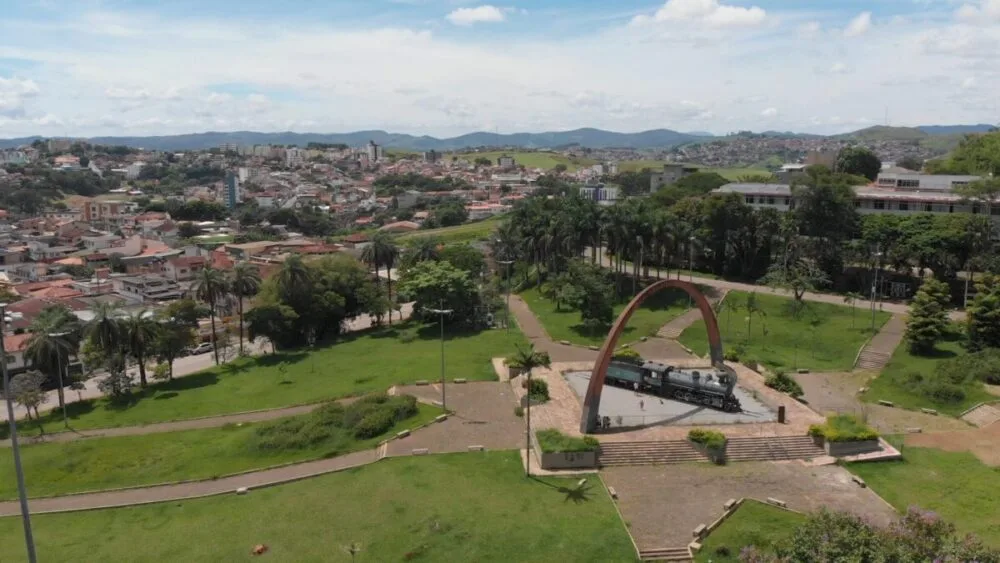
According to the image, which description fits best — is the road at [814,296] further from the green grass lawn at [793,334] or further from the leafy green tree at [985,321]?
the leafy green tree at [985,321]

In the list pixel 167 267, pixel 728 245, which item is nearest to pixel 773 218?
pixel 728 245

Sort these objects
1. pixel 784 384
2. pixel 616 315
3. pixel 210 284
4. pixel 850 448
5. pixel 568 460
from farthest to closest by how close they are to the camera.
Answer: pixel 616 315
pixel 210 284
pixel 784 384
pixel 850 448
pixel 568 460

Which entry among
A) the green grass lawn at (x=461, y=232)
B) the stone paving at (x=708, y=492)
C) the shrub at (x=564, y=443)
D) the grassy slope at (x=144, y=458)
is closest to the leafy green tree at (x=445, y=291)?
the grassy slope at (x=144, y=458)

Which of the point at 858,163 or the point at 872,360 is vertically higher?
the point at 858,163

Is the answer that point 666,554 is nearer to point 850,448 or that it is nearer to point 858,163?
point 850,448

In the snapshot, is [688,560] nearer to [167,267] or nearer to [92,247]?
[167,267]

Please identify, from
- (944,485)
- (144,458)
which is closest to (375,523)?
(144,458)
